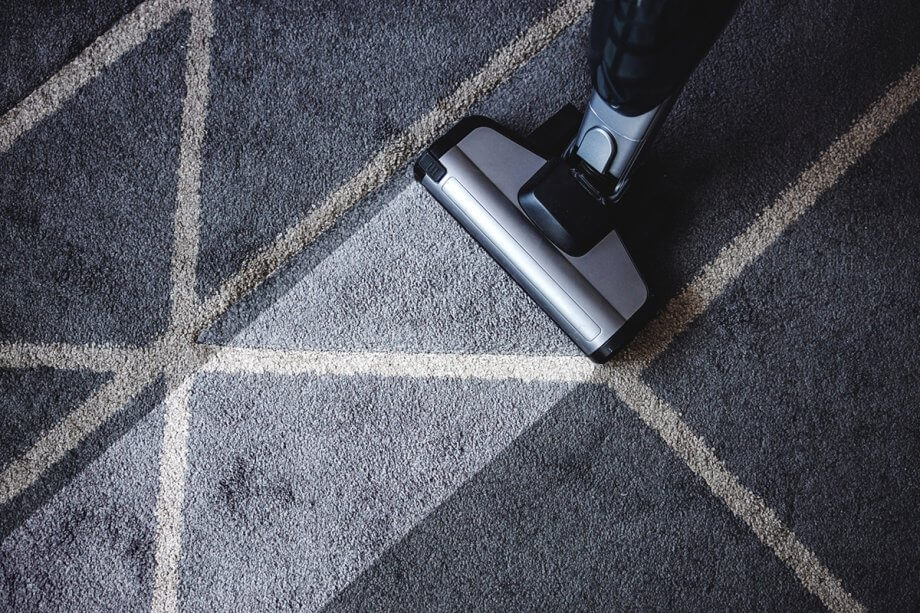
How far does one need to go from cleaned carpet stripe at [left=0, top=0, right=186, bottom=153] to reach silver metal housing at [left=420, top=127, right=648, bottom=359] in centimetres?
40

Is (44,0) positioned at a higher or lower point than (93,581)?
higher

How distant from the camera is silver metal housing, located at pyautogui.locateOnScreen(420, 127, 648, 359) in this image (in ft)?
2.61

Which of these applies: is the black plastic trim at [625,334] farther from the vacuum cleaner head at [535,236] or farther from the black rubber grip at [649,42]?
the black rubber grip at [649,42]

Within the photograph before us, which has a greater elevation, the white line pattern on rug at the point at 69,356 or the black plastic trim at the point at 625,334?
the white line pattern on rug at the point at 69,356

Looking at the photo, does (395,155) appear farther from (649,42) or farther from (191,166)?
(649,42)

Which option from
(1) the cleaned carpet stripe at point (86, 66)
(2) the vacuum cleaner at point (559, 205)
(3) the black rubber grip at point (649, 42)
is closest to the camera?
(3) the black rubber grip at point (649, 42)

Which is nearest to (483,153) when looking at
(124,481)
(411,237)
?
(411,237)

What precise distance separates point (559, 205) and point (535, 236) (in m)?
0.05

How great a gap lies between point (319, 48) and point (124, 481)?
550mm

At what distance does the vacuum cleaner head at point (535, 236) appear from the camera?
0.79 meters

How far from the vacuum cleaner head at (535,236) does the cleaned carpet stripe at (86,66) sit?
38 centimetres

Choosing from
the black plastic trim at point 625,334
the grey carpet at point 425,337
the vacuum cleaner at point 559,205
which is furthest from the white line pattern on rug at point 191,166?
the black plastic trim at point 625,334

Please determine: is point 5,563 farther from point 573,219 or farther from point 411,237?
point 573,219

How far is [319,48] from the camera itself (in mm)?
893
